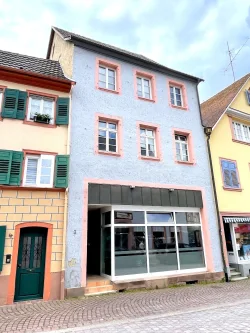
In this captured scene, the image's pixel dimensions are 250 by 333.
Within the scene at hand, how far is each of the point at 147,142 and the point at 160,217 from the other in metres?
3.60

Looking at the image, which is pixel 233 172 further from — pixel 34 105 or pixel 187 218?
pixel 34 105

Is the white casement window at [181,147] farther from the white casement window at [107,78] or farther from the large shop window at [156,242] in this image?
the white casement window at [107,78]

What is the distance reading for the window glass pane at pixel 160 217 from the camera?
10977 millimetres

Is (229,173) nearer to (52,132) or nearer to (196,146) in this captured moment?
(196,146)

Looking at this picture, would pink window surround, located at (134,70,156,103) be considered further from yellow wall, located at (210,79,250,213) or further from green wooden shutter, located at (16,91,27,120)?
green wooden shutter, located at (16,91,27,120)

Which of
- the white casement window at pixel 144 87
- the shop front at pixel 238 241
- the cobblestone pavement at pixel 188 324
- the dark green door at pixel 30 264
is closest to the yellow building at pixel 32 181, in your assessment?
the dark green door at pixel 30 264

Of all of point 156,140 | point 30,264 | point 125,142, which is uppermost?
point 156,140

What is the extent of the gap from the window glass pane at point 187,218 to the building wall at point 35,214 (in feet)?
17.7

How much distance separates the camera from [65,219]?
9.08m

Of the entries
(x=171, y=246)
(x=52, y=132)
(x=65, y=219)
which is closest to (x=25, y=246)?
(x=65, y=219)

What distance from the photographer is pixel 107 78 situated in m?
12.2

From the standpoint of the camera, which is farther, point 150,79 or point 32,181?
point 150,79

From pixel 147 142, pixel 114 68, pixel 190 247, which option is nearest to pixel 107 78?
pixel 114 68

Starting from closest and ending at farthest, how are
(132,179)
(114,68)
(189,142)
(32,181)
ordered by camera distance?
(32,181)
(132,179)
(114,68)
(189,142)
